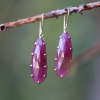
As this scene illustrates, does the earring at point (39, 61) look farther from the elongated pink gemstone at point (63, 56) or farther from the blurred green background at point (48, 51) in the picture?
the blurred green background at point (48, 51)

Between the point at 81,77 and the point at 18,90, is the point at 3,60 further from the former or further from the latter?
the point at 81,77

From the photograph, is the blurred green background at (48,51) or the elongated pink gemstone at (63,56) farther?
the blurred green background at (48,51)

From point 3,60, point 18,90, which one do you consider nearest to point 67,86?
point 18,90

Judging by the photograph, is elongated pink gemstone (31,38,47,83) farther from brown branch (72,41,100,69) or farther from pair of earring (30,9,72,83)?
brown branch (72,41,100,69)

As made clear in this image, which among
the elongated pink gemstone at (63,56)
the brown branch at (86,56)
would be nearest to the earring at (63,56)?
the elongated pink gemstone at (63,56)

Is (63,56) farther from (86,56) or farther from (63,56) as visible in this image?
(86,56)

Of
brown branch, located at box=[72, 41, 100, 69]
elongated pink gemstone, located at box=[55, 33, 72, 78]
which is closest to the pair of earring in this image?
elongated pink gemstone, located at box=[55, 33, 72, 78]

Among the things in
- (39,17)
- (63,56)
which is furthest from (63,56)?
(39,17)

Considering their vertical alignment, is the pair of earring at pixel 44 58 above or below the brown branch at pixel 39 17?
below
